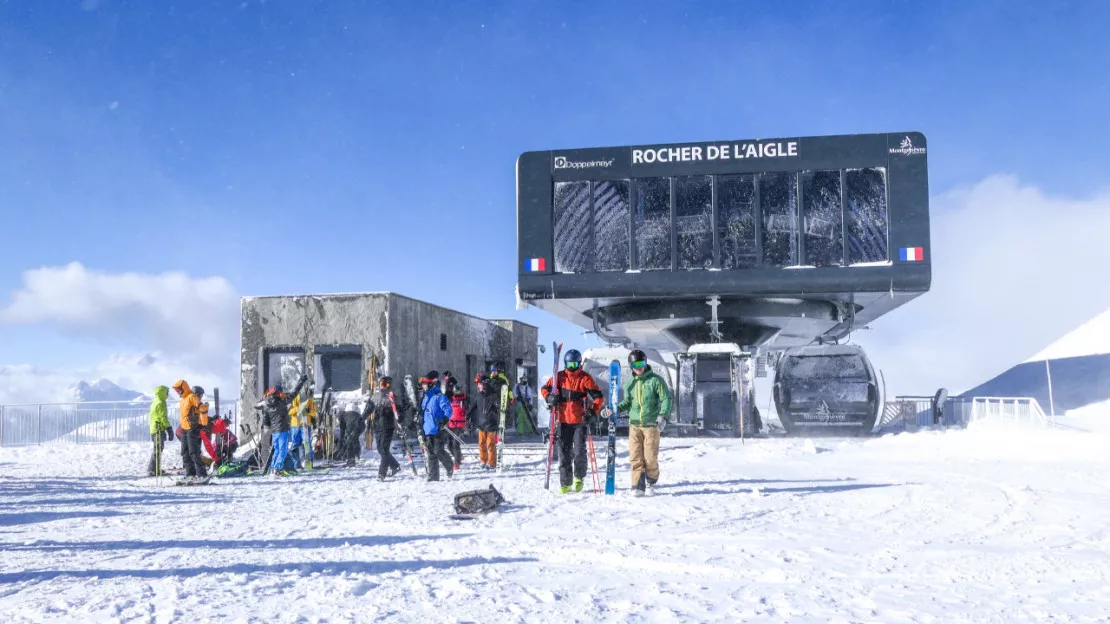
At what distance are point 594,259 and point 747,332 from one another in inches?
224

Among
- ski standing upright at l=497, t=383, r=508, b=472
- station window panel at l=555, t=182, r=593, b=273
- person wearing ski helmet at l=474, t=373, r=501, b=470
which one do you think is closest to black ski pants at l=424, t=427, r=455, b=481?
ski standing upright at l=497, t=383, r=508, b=472

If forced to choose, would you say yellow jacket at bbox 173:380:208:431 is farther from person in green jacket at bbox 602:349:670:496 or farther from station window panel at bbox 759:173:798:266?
station window panel at bbox 759:173:798:266

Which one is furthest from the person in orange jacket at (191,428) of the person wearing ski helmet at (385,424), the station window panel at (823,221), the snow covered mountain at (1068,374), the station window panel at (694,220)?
the snow covered mountain at (1068,374)

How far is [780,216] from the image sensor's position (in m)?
19.0

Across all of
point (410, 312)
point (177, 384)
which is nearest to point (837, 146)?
point (410, 312)

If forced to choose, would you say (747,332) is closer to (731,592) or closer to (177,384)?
(177,384)

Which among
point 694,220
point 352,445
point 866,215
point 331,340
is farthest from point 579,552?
point 866,215

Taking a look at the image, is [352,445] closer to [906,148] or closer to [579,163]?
[579,163]

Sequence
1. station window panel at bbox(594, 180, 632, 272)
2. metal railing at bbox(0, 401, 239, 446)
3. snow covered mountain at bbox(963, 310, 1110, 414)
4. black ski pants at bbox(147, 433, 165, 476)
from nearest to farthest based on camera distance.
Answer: black ski pants at bbox(147, 433, 165, 476) < station window panel at bbox(594, 180, 632, 272) < metal railing at bbox(0, 401, 239, 446) < snow covered mountain at bbox(963, 310, 1110, 414)

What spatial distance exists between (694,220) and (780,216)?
6.76ft

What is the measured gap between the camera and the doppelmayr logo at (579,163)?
63.6 feet

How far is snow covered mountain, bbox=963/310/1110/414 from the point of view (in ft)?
144

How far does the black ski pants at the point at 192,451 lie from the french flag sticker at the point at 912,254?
596 inches

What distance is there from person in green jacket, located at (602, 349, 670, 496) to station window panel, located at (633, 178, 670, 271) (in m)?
10.3
